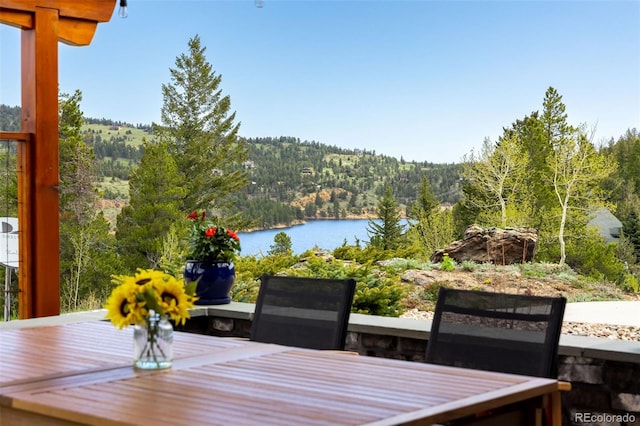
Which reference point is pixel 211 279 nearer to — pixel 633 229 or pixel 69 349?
pixel 69 349

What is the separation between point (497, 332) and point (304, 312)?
2.58ft

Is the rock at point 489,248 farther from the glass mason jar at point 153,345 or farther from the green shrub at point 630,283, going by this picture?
the glass mason jar at point 153,345

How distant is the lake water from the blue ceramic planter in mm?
11085

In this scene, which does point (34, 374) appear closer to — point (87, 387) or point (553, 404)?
point (87, 387)

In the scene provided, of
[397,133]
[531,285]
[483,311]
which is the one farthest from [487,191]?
[483,311]

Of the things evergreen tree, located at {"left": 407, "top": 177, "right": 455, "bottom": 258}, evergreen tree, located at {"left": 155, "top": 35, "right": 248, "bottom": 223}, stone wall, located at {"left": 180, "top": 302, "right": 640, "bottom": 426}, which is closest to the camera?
stone wall, located at {"left": 180, "top": 302, "right": 640, "bottom": 426}

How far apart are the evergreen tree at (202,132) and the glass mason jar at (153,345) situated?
1773 cm

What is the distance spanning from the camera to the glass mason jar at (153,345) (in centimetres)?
221

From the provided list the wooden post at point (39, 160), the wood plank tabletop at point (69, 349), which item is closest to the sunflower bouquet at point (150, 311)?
the wood plank tabletop at point (69, 349)

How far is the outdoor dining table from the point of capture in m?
1.68

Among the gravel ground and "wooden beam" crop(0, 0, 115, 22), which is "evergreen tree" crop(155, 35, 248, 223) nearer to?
the gravel ground

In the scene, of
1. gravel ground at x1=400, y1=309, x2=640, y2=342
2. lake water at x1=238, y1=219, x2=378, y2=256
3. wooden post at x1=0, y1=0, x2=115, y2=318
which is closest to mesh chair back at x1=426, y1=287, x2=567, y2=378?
wooden post at x1=0, y1=0, x2=115, y2=318

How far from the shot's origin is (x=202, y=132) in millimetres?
20516

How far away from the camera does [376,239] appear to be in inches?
757
